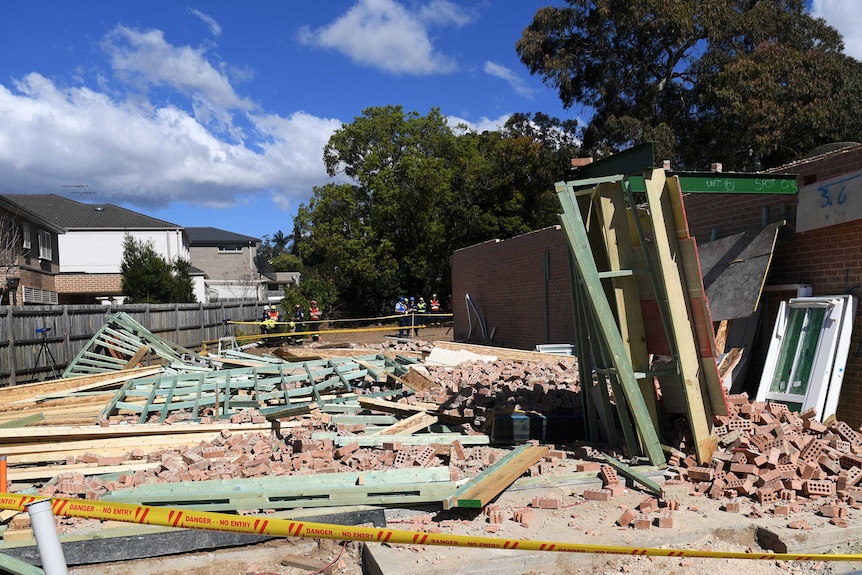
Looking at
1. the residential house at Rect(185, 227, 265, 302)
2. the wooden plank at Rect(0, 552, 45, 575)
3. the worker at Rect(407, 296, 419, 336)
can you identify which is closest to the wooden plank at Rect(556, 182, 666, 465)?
the wooden plank at Rect(0, 552, 45, 575)

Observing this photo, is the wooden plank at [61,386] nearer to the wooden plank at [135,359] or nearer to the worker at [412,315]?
the wooden plank at [135,359]

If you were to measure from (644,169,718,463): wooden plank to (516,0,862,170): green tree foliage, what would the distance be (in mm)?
19894

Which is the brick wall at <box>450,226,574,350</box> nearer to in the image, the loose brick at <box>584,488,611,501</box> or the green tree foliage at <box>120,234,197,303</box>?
the loose brick at <box>584,488,611,501</box>

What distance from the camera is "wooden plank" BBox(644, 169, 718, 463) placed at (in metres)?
6.51

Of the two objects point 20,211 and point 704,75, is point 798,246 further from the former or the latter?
point 20,211

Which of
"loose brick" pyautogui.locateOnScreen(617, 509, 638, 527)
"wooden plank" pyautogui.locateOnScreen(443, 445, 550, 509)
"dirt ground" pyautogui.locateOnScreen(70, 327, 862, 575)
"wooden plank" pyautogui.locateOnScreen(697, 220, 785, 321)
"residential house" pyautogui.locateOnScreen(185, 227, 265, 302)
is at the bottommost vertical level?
"dirt ground" pyautogui.locateOnScreen(70, 327, 862, 575)

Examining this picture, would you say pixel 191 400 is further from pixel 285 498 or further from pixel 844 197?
pixel 844 197

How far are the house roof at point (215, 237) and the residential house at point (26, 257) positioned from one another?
32421 mm

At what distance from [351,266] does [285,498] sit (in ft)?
101

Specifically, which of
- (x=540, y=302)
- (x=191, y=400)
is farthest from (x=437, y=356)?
(x=191, y=400)

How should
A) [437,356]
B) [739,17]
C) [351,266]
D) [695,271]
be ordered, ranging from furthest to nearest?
[351,266] → [739,17] → [437,356] → [695,271]

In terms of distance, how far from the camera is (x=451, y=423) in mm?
8906

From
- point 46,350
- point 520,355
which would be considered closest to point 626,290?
point 520,355

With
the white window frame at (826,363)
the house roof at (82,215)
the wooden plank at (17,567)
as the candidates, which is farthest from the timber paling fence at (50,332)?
the house roof at (82,215)
